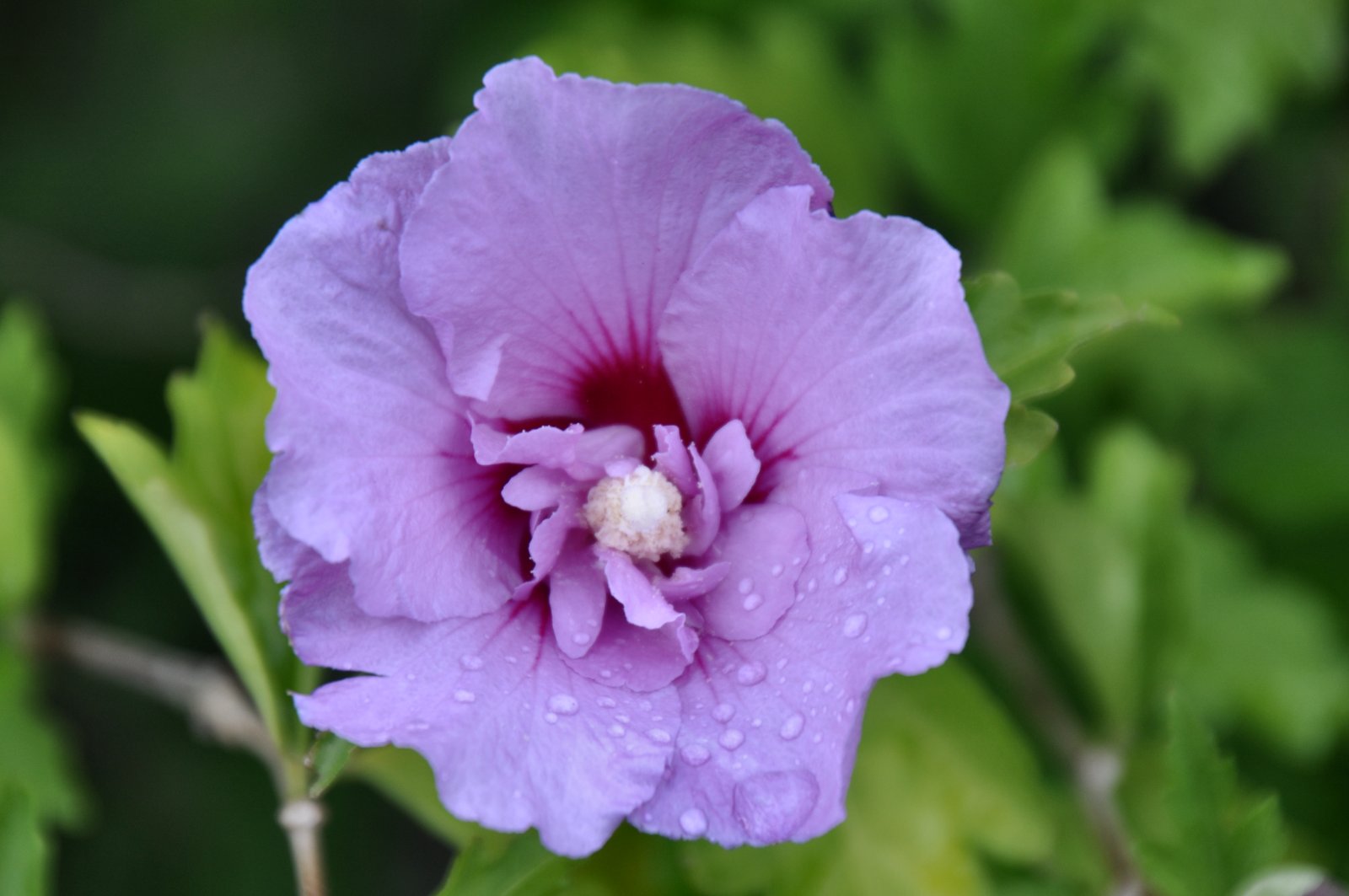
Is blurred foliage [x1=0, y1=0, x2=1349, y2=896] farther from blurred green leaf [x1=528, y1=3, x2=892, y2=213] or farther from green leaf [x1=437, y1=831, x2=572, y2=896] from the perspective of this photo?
green leaf [x1=437, y1=831, x2=572, y2=896]

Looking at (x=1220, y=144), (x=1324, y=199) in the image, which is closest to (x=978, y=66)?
(x=1220, y=144)

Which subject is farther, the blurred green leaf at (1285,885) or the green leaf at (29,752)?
the green leaf at (29,752)

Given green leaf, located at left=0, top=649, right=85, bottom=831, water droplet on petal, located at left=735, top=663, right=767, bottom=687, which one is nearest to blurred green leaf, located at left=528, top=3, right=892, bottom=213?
green leaf, located at left=0, top=649, right=85, bottom=831

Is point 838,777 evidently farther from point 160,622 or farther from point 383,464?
point 160,622

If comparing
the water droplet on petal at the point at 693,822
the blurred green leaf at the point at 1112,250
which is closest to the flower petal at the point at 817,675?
the water droplet on petal at the point at 693,822

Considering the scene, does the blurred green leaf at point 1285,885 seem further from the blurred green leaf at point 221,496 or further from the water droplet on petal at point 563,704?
the blurred green leaf at point 221,496

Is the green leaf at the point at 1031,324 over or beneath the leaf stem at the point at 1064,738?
over
